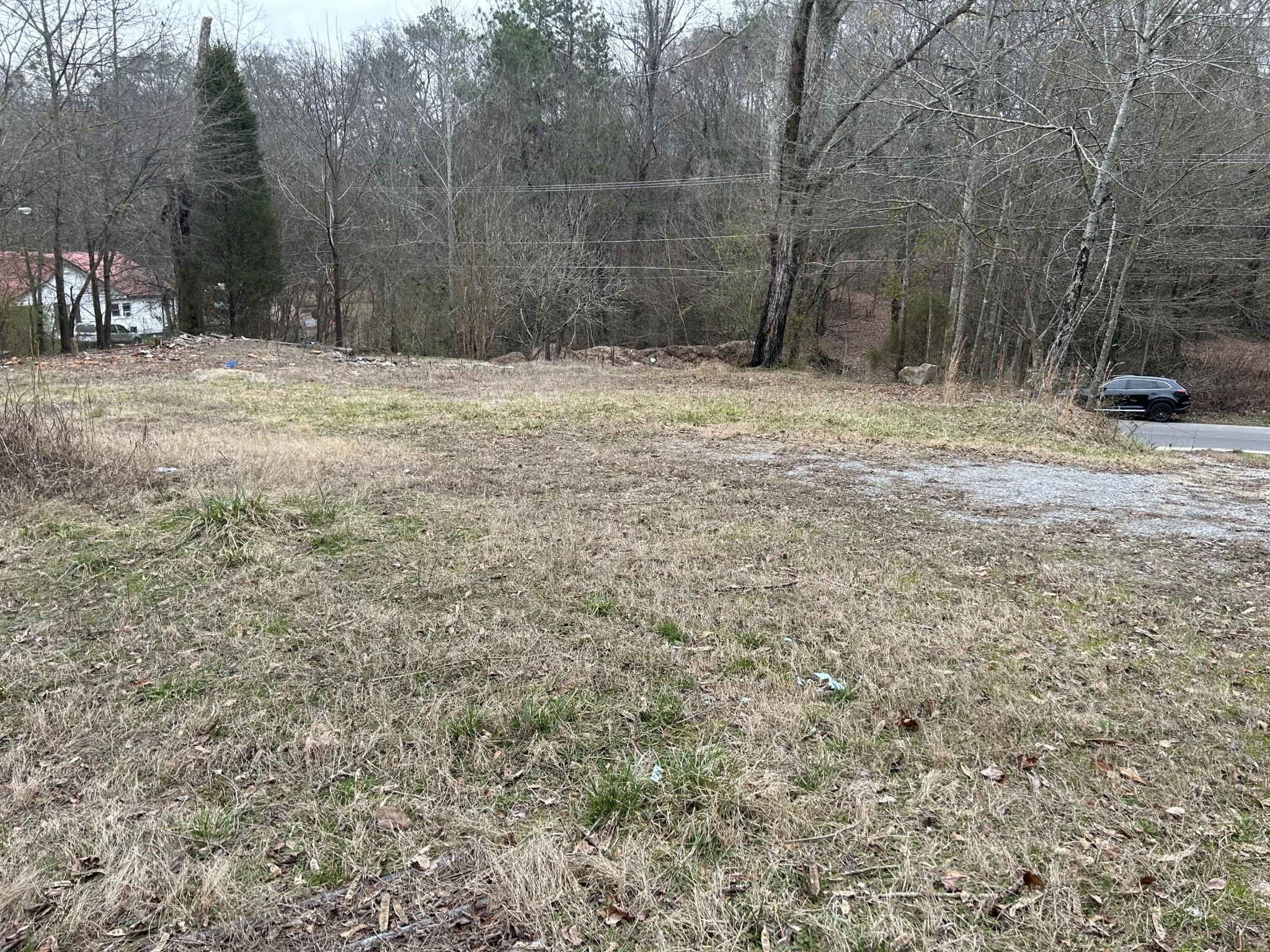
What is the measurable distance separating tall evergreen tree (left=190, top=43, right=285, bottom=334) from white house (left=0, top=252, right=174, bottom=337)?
9.00 feet

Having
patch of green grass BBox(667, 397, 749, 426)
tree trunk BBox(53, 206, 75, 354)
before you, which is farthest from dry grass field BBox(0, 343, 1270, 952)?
tree trunk BBox(53, 206, 75, 354)

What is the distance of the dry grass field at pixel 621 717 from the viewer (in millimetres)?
1996

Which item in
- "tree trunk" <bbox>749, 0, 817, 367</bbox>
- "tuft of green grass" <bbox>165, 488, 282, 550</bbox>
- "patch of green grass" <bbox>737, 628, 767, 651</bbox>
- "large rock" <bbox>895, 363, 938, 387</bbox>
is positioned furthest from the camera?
"large rock" <bbox>895, 363, 938, 387</bbox>

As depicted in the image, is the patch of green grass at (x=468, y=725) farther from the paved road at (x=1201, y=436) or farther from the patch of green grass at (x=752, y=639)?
the paved road at (x=1201, y=436)

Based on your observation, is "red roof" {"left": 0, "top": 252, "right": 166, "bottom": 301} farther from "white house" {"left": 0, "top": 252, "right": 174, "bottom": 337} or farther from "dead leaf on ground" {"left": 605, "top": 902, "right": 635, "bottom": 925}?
"dead leaf on ground" {"left": 605, "top": 902, "right": 635, "bottom": 925}

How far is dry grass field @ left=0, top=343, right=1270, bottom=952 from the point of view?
1996 mm

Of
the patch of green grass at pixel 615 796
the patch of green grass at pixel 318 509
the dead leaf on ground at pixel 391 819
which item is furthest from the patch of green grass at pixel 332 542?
the patch of green grass at pixel 615 796

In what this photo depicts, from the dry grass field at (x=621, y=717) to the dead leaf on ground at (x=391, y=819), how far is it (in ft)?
0.05

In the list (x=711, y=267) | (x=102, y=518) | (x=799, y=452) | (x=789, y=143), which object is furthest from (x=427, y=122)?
(x=102, y=518)

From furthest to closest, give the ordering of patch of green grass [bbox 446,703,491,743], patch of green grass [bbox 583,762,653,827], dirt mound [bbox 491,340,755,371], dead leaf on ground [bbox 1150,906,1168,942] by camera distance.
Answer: dirt mound [bbox 491,340,755,371] → patch of green grass [bbox 446,703,491,743] → patch of green grass [bbox 583,762,653,827] → dead leaf on ground [bbox 1150,906,1168,942]

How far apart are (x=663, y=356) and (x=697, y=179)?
19.7 ft

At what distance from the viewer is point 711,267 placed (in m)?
26.1

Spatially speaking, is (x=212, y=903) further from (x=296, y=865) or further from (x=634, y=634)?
(x=634, y=634)

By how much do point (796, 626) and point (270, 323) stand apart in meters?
25.8
